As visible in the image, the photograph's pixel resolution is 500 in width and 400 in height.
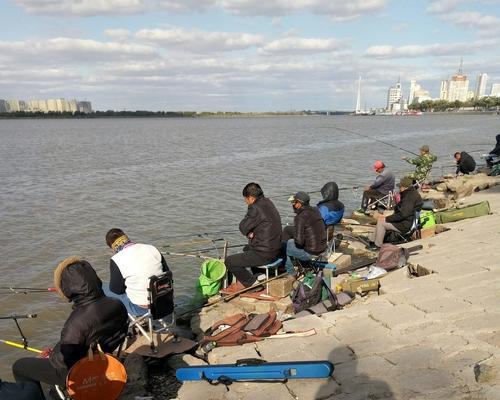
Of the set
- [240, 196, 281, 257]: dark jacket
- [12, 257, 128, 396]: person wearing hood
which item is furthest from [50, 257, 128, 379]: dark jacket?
[240, 196, 281, 257]: dark jacket

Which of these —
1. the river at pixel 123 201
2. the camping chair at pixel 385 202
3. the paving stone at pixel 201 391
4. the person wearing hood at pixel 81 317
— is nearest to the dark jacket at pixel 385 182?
the camping chair at pixel 385 202

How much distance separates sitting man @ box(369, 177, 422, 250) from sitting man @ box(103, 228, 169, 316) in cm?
501

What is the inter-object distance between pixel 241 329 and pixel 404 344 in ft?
6.41

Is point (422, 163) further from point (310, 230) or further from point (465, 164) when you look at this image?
point (310, 230)

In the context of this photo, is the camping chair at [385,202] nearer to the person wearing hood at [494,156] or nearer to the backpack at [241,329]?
the backpack at [241,329]

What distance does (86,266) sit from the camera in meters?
3.70

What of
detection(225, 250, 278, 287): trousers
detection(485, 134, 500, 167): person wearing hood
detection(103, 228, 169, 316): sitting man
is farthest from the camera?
detection(485, 134, 500, 167): person wearing hood

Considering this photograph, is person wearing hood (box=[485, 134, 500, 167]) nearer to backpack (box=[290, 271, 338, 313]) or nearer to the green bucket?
backpack (box=[290, 271, 338, 313])

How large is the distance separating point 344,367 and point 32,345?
5.05m

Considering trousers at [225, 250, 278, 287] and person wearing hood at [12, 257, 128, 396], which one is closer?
person wearing hood at [12, 257, 128, 396]

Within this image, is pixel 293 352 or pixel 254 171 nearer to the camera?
pixel 293 352

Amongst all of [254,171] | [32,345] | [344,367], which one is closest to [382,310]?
[344,367]

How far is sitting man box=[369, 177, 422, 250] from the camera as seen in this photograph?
26.7ft

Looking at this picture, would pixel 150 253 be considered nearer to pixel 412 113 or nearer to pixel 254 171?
pixel 254 171
